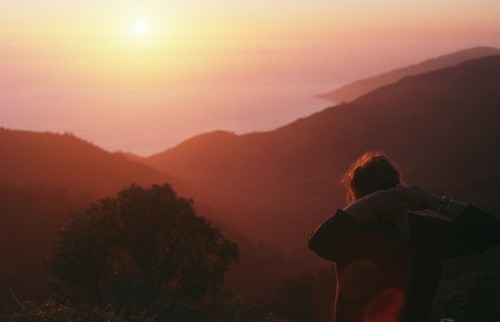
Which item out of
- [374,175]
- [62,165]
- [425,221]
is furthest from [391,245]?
[62,165]

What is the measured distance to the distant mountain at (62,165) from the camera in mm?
45562

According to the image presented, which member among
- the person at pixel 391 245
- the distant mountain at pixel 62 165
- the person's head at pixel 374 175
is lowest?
the person at pixel 391 245

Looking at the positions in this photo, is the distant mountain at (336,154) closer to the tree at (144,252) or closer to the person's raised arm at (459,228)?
the tree at (144,252)

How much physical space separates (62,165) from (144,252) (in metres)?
32.0

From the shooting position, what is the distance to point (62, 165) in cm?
4809

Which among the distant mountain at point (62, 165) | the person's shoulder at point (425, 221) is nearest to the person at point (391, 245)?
the person's shoulder at point (425, 221)

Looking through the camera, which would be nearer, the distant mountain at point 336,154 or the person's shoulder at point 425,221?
the person's shoulder at point 425,221

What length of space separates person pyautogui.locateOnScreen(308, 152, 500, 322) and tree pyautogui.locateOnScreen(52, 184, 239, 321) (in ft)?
44.4

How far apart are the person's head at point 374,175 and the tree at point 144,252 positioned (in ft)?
44.3

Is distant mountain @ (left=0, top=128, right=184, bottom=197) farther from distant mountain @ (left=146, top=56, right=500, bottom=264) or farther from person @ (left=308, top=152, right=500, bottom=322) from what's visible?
person @ (left=308, top=152, right=500, bottom=322)

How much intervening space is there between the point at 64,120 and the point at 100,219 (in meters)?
148

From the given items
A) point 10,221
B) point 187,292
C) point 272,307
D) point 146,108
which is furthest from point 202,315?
point 146,108

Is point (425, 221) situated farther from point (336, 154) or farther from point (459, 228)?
point (336, 154)

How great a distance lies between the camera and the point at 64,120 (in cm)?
15938
